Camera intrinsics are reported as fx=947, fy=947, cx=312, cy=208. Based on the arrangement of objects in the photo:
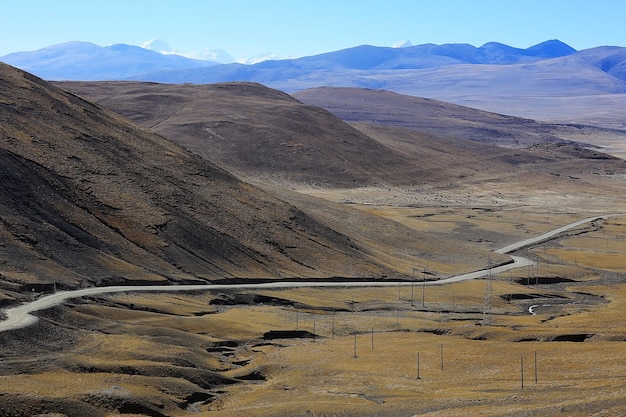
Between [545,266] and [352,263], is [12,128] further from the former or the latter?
[545,266]

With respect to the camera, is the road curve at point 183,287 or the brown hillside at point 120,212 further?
the brown hillside at point 120,212

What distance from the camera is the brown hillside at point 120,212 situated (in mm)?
92500

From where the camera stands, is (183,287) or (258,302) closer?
(183,287)

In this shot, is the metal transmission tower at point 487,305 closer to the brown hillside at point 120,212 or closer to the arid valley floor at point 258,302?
the arid valley floor at point 258,302

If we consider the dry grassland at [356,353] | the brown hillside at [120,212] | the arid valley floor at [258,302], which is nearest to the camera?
the dry grassland at [356,353]

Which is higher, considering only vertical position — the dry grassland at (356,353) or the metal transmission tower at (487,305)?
the dry grassland at (356,353)

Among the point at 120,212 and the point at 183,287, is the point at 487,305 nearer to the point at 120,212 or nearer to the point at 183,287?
the point at 183,287

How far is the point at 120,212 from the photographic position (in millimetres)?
109812

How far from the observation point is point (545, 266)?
130125 millimetres

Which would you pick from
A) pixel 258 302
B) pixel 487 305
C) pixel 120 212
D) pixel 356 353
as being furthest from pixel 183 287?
pixel 487 305

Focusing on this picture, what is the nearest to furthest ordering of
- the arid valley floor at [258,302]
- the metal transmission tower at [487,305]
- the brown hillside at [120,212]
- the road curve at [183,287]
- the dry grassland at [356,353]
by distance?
the dry grassland at [356,353], the arid valley floor at [258,302], the road curve at [183,287], the metal transmission tower at [487,305], the brown hillside at [120,212]

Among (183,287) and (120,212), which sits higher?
(120,212)

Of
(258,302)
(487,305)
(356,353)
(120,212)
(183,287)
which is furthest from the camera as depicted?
(120,212)

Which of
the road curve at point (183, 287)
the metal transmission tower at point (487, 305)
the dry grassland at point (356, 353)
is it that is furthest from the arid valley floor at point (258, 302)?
the road curve at point (183, 287)
